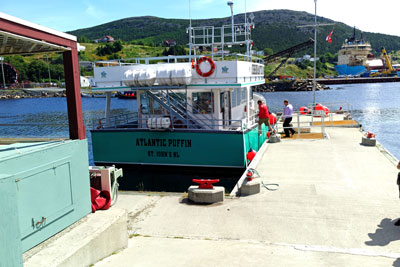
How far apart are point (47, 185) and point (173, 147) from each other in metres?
9.33

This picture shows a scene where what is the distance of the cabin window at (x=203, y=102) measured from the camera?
15017 mm

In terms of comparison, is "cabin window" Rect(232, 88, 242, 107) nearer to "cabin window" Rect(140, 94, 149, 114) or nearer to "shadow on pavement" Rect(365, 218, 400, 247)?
"cabin window" Rect(140, 94, 149, 114)

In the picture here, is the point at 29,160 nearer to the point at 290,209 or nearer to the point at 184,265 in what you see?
Answer: the point at 184,265

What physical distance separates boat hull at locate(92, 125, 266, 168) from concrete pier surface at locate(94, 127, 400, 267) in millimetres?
2020

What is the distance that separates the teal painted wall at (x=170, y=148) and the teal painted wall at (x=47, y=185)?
8140 mm

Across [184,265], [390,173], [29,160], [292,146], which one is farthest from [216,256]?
[292,146]

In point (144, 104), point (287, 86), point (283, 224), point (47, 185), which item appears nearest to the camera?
point (47, 185)

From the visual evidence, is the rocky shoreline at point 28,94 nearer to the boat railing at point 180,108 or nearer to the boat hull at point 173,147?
the boat hull at point 173,147

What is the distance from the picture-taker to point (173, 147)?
46.9 feet

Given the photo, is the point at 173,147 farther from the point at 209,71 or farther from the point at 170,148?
the point at 209,71

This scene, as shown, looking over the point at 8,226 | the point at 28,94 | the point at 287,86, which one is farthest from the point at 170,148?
the point at 28,94

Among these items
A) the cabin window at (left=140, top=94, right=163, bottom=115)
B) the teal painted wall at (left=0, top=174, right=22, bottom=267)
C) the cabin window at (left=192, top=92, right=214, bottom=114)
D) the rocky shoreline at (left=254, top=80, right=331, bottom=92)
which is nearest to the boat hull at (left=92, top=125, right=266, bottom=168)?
the cabin window at (left=140, top=94, right=163, bottom=115)

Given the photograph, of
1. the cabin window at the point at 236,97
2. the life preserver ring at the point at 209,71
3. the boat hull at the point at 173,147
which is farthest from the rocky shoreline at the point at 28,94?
the life preserver ring at the point at 209,71

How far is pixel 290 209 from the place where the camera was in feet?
27.2
